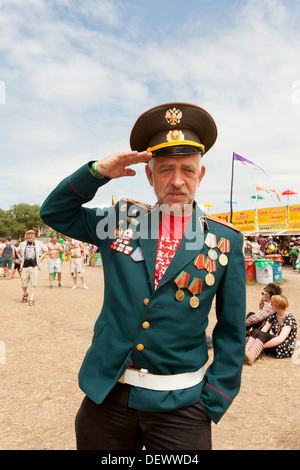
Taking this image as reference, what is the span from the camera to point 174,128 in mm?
1938

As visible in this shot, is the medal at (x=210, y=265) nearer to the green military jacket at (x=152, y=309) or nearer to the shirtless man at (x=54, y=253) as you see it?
the green military jacket at (x=152, y=309)

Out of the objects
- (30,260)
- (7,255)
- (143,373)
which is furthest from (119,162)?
(7,255)

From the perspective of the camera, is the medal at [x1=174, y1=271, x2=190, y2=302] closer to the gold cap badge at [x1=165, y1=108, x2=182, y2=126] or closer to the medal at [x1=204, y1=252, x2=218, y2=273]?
the medal at [x1=204, y1=252, x2=218, y2=273]

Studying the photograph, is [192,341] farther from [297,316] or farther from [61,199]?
[297,316]

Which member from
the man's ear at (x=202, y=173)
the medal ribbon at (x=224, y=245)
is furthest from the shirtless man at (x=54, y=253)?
the medal ribbon at (x=224, y=245)

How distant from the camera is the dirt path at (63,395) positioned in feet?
10.8

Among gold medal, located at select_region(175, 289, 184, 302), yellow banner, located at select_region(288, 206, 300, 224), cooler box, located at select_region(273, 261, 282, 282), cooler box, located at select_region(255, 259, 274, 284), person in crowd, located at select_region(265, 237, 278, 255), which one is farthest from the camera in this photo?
yellow banner, located at select_region(288, 206, 300, 224)

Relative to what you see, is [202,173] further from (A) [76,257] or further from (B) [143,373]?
(A) [76,257]

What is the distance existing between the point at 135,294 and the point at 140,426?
0.61 metres

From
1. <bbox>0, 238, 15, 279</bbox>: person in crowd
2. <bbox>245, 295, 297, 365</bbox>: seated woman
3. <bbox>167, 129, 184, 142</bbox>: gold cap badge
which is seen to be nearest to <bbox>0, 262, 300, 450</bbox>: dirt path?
<bbox>245, 295, 297, 365</bbox>: seated woman

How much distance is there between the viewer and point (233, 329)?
1.83m

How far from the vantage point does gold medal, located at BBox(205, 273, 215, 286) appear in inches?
71.5

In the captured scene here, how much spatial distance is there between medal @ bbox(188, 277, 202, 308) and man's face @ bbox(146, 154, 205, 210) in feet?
1.30

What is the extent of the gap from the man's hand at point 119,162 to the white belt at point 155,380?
0.96 metres
